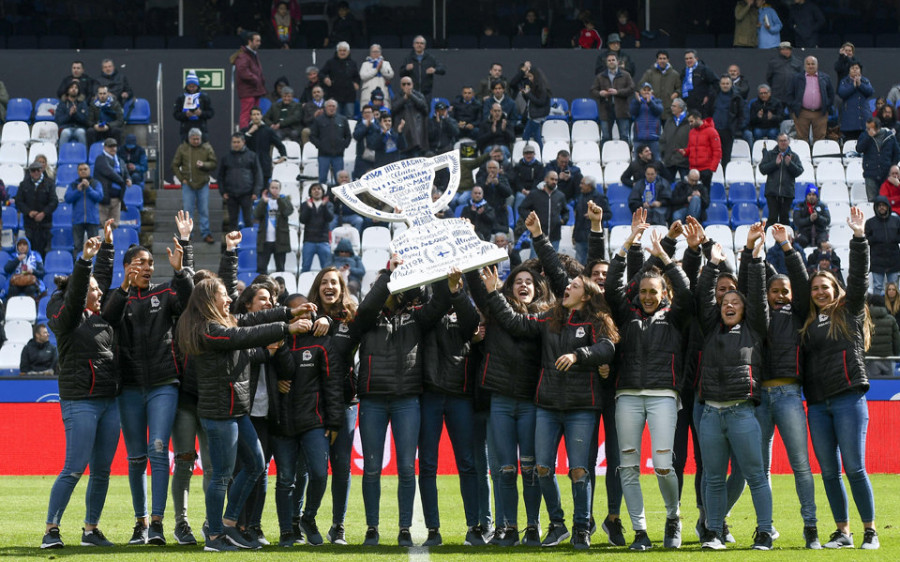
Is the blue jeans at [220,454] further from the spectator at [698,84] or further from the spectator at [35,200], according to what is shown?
the spectator at [698,84]

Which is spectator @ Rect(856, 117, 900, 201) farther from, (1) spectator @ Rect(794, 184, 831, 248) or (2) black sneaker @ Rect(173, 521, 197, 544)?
(2) black sneaker @ Rect(173, 521, 197, 544)

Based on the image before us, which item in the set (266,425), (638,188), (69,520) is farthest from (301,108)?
(266,425)

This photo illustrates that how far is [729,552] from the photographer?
8.80 metres

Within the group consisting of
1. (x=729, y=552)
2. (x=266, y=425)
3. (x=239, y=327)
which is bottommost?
(x=729, y=552)

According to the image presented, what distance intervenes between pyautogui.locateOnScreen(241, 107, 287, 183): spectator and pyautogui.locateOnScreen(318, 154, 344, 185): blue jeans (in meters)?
0.70

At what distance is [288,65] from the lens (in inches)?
952

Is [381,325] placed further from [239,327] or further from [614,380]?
[614,380]

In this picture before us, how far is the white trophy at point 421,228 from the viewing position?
9.31m

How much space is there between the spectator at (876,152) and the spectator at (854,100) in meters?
1.15

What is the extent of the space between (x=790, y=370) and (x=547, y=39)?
16823 mm

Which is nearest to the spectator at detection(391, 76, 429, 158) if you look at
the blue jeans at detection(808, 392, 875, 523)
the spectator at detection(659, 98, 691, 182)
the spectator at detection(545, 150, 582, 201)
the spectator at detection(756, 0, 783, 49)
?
the spectator at detection(545, 150, 582, 201)

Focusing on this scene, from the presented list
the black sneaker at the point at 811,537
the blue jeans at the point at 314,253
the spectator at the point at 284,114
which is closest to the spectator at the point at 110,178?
the spectator at the point at 284,114

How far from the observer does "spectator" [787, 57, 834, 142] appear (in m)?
22.0

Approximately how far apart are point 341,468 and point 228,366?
3.96ft
